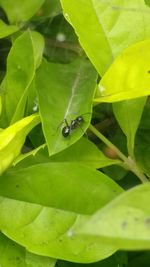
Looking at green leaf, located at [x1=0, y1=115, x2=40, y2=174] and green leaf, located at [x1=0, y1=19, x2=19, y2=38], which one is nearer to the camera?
green leaf, located at [x1=0, y1=115, x2=40, y2=174]

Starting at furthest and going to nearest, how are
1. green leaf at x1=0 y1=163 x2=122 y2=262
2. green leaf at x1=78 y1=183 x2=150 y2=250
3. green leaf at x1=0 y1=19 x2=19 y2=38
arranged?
green leaf at x1=0 y1=19 x2=19 y2=38 < green leaf at x1=0 y1=163 x2=122 y2=262 < green leaf at x1=78 y1=183 x2=150 y2=250

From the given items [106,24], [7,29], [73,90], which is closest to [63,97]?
[73,90]

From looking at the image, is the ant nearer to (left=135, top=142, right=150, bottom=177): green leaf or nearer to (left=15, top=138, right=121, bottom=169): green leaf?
(left=15, top=138, right=121, bottom=169): green leaf

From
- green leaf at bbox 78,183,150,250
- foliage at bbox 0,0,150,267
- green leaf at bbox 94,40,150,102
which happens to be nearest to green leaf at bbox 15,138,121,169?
foliage at bbox 0,0,150,267

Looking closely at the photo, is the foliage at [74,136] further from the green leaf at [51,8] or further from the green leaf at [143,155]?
the green leaf at [51,8]

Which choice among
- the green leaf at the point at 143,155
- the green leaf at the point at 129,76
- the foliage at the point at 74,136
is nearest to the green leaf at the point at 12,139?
the foliage at the point at 74,136

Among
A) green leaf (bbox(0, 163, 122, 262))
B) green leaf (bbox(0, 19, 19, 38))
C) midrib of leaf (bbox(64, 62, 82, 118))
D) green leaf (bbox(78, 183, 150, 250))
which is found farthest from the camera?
green leaf (bbox(0, 19, 19, 38))

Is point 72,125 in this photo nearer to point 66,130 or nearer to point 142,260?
point 66,130

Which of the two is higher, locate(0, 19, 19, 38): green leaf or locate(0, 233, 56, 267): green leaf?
locate(0, 19, 19, 38): green leaf
